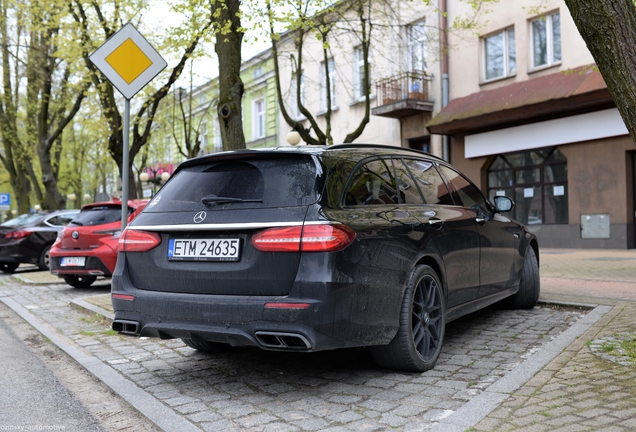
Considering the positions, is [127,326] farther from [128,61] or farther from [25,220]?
[25,220]

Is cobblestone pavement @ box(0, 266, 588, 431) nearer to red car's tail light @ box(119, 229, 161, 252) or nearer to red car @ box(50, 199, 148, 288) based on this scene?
red car's tail light @ box(119, 229, 161, 252)

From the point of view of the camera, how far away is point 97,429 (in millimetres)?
3639

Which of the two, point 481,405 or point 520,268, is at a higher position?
point 520,268

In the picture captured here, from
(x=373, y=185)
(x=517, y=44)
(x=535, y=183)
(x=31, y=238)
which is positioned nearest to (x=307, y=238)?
(x=373, y=185)

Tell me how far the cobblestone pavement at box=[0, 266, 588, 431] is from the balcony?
14692mm

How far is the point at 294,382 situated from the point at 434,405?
1058 millimetres

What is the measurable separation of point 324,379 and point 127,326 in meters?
1.39

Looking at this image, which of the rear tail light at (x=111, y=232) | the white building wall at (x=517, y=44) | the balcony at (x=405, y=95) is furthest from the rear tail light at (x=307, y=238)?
the balcony at (x=405, y=95)

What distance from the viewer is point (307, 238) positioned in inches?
151

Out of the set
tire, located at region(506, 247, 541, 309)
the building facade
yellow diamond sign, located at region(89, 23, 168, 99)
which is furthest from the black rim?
the building facade

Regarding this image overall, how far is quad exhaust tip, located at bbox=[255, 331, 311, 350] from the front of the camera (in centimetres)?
376

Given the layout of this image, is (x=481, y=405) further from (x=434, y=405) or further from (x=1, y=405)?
(x=1, y=405)

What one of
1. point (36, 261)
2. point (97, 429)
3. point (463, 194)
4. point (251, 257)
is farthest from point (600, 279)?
point (36, 261)

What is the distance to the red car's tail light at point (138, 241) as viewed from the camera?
440 cm
